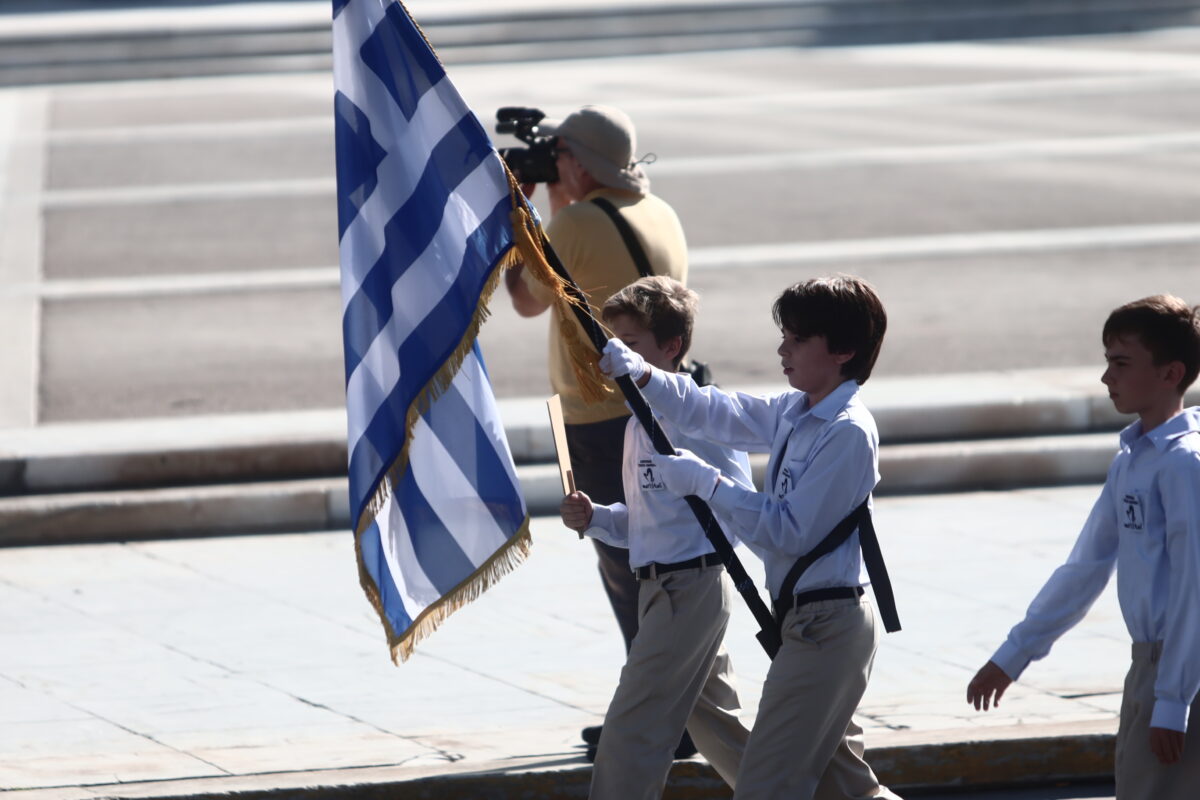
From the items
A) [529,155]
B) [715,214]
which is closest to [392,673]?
[529,155]

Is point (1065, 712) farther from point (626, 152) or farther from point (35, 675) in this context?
point (35, 675)

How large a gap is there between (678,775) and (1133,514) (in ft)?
6.32

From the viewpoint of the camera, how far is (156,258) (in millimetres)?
14961

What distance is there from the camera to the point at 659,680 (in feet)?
14.6

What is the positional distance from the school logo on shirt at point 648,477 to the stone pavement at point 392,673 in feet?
3.99

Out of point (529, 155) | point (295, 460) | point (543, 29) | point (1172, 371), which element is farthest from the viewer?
point (543, 29)

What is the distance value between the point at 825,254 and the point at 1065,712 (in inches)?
348

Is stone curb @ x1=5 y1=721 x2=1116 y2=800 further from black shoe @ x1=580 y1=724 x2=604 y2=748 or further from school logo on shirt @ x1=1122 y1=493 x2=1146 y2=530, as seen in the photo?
school logo on shirt @ x1=1122 y1=493 x2=1146 y2=530

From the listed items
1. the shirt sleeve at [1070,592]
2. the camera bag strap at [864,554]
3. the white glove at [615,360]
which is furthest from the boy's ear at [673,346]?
the shirt sleeve at [1070,592]

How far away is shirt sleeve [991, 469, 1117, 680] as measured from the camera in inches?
161

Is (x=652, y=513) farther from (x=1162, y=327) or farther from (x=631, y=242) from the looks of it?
(x=1162, y=327)

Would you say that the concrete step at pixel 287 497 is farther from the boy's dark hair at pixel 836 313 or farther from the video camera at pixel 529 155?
the boy's dark hair at pixel 836 313

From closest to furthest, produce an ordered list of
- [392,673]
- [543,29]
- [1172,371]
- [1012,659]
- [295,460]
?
1. [1172,371]
2. [1012,659]
3. [392,673]
4. [295,460]
5. [543,29]

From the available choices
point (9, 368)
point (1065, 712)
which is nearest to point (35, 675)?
point (1065, 712)
